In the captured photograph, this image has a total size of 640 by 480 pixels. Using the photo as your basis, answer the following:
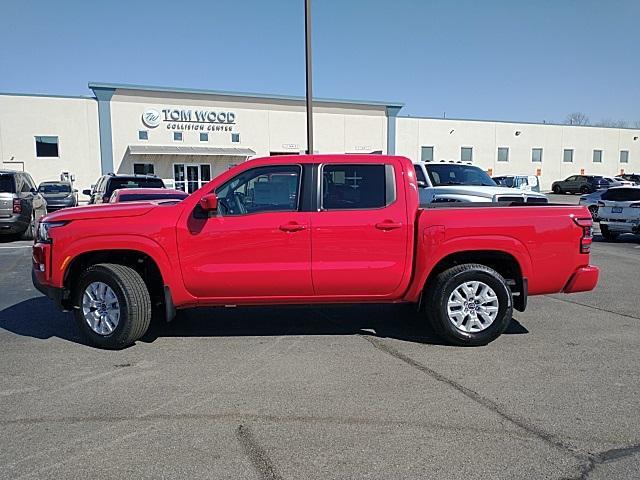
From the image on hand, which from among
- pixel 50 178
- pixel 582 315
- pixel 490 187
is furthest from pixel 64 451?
pixel 50 178

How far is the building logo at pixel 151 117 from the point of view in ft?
104

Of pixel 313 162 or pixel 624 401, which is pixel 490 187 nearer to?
pixel 313 162

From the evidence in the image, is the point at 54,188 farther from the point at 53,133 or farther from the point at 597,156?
the point at 597,156

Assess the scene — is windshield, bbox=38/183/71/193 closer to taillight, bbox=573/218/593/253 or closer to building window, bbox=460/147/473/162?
taillight, bbox=573/218/593/253

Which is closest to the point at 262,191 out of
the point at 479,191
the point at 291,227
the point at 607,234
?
the point at 291,227

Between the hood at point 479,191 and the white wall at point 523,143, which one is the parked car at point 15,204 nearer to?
the hood at point 479,191

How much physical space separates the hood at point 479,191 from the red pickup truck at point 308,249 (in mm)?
4942

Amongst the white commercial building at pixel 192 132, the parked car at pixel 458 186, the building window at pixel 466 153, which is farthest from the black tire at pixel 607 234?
the building window at pixel 466 153

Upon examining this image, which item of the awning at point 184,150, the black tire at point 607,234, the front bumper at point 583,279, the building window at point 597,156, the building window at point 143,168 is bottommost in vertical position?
the black tire at point 607,234

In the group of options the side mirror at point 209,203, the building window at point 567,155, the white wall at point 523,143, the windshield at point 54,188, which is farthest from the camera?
the building window at point 567,155

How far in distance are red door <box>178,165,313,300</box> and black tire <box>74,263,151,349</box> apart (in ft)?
1.64

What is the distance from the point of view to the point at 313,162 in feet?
17.5

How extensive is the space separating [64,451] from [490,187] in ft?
31.5

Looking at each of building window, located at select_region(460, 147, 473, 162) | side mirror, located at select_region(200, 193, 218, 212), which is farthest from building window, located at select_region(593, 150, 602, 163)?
side mirror, located at select_region(200, 193, 218, 212)
